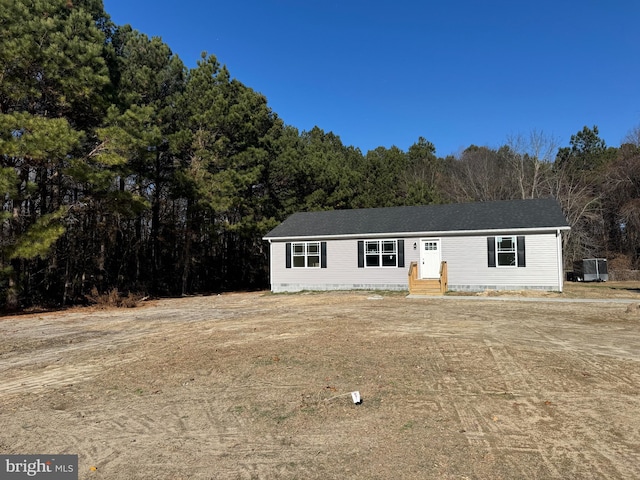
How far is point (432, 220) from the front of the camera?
1758 cm

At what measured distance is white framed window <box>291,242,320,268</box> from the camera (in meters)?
18.4

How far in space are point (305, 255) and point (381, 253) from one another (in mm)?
3511

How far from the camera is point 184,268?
21922 mm

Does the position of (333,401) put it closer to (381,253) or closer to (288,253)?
(381,253)

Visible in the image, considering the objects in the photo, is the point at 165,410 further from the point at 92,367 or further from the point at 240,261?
the point at 240,261

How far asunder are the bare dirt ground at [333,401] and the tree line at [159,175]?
24.7 feet

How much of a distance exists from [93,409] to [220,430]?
1538 mm

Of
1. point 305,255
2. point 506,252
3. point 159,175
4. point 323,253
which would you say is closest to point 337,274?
point 323,253

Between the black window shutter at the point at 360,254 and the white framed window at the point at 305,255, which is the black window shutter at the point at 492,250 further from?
the white framed window at the point at 305,255

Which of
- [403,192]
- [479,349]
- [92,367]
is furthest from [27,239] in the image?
[403,192]

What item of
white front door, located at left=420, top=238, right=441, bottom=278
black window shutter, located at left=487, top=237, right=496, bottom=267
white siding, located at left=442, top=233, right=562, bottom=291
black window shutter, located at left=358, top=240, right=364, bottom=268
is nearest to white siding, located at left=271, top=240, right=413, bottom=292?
black window shutter, located at left=358, top=240, right=364, bottom=268

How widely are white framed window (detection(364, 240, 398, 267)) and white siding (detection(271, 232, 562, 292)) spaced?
259 mm

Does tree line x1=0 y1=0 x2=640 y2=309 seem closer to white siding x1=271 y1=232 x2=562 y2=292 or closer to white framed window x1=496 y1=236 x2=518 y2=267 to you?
white siding x1=271 y1=232 x2=562 y2=292

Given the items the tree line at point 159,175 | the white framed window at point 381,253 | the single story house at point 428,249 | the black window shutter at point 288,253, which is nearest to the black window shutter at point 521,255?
the single story house at point 428,249
